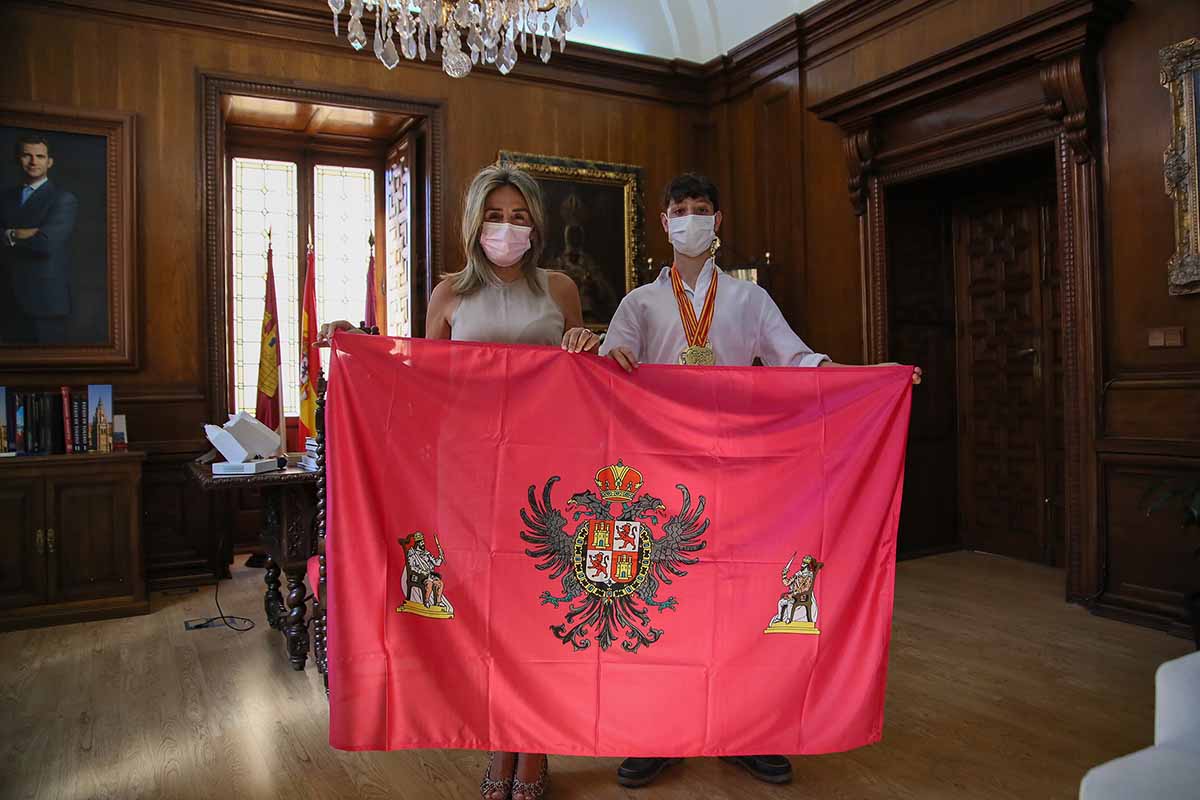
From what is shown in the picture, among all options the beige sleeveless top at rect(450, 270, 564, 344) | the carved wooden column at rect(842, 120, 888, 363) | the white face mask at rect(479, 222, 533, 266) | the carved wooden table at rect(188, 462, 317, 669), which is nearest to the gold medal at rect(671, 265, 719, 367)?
the beige sleeveless top at rect(450, 270, 564, 344)

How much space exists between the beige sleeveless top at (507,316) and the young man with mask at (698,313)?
0.65ft

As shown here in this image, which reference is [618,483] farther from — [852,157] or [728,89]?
[728,89]

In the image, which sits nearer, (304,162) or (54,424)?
(54,424)

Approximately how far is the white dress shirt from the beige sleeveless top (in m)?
0.21

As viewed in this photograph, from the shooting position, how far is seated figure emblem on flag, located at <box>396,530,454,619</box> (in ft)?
6.34

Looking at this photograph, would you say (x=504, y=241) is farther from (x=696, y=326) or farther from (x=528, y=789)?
(x=528, y=789)

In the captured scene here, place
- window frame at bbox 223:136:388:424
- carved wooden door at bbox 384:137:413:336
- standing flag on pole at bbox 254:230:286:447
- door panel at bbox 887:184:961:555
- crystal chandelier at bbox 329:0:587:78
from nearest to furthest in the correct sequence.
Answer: crystal chandelier at bbox 329:0:587:78
door panel at bbox 887:184:961:555
standing flag on pole at bbox 254:230:286:447
carved wooden door at bbox 384:137:413:336
window frame at bbox 223:136:388:424

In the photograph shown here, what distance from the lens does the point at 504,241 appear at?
2178 millimetres

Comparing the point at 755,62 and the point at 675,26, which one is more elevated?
the point at 675,26

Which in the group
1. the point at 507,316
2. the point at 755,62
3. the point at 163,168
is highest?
the point at 755,62

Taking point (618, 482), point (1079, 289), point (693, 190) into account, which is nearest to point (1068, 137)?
point (1079, 289)

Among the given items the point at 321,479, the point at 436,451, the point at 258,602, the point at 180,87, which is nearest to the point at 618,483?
the point at 436,451

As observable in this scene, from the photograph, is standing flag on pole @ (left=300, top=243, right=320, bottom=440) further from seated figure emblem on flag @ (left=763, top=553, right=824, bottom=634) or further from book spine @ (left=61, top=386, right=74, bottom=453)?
seated figure emblem on flag @ (left=763, top=553, right=824, bottom=634)

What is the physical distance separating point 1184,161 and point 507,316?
327cm
